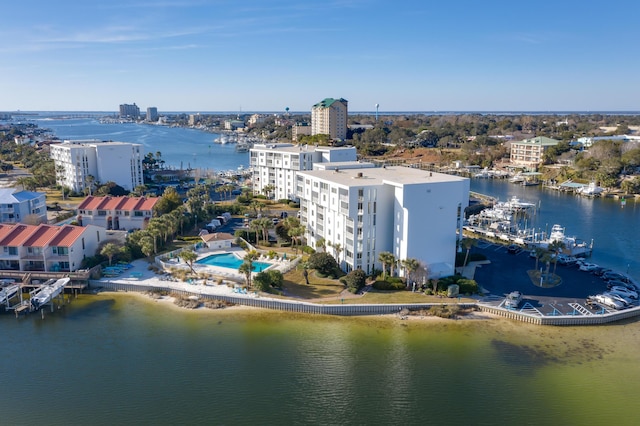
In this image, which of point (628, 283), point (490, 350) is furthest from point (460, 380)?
point (628, 283)

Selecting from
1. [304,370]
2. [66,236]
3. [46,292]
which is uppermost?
[66,236]

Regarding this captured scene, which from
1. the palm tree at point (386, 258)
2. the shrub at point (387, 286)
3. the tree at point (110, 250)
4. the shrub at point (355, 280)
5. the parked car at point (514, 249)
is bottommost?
the parked car at point (514, 249)

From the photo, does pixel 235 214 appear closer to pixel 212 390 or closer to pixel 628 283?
pixel 212 390

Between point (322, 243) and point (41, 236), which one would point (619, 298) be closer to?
point (322, 243)

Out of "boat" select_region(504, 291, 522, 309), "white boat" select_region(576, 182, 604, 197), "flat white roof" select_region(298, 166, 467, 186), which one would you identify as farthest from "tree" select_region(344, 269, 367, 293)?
"white boat" select_region(576, 182, 604, 197)

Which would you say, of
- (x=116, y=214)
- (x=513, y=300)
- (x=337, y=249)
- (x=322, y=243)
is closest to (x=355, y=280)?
(x=337, y=249)

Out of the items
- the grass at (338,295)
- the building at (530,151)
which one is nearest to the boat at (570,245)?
the grass at (338,295)

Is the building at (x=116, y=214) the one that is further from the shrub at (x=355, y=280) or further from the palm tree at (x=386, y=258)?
the palm tree at (x=386, y=258)

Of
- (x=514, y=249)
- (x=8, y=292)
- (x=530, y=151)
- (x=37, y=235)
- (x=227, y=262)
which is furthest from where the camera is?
(x=530, y=151)
